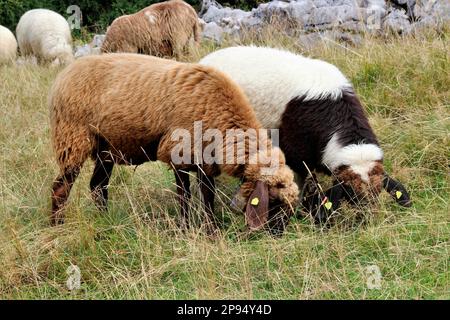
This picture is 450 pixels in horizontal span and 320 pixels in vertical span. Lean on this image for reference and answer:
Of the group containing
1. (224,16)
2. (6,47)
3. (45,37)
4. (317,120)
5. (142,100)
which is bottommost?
(6,47)

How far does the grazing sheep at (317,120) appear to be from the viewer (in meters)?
5.59

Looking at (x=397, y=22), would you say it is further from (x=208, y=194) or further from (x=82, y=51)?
(x=82, y=51)

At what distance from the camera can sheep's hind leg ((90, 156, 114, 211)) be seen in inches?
231

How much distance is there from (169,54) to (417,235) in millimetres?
6322

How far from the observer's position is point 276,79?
6.14 m

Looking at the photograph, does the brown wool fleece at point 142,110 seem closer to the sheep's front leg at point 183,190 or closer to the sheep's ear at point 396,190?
the sheep's front leg at point 183,190

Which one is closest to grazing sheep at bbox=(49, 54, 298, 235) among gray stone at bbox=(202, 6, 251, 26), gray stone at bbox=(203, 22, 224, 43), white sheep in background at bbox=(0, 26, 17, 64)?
gray stone at bbox=(203, 22, 224, 43)

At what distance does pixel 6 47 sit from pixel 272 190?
1103cm

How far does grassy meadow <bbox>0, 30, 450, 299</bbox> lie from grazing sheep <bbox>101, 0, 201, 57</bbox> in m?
3.89

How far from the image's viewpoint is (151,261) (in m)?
4.91

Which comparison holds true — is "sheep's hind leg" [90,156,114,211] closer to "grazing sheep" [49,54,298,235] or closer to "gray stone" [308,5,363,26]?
"grazing sheep" [49,54,298,235]

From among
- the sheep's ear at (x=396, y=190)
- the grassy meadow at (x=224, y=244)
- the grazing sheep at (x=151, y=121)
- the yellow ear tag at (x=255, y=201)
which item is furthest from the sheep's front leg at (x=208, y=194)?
the sheep's ear at (x=396, y=190)

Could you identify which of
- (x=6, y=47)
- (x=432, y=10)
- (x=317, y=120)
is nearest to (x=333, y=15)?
(x=432, y=10)
